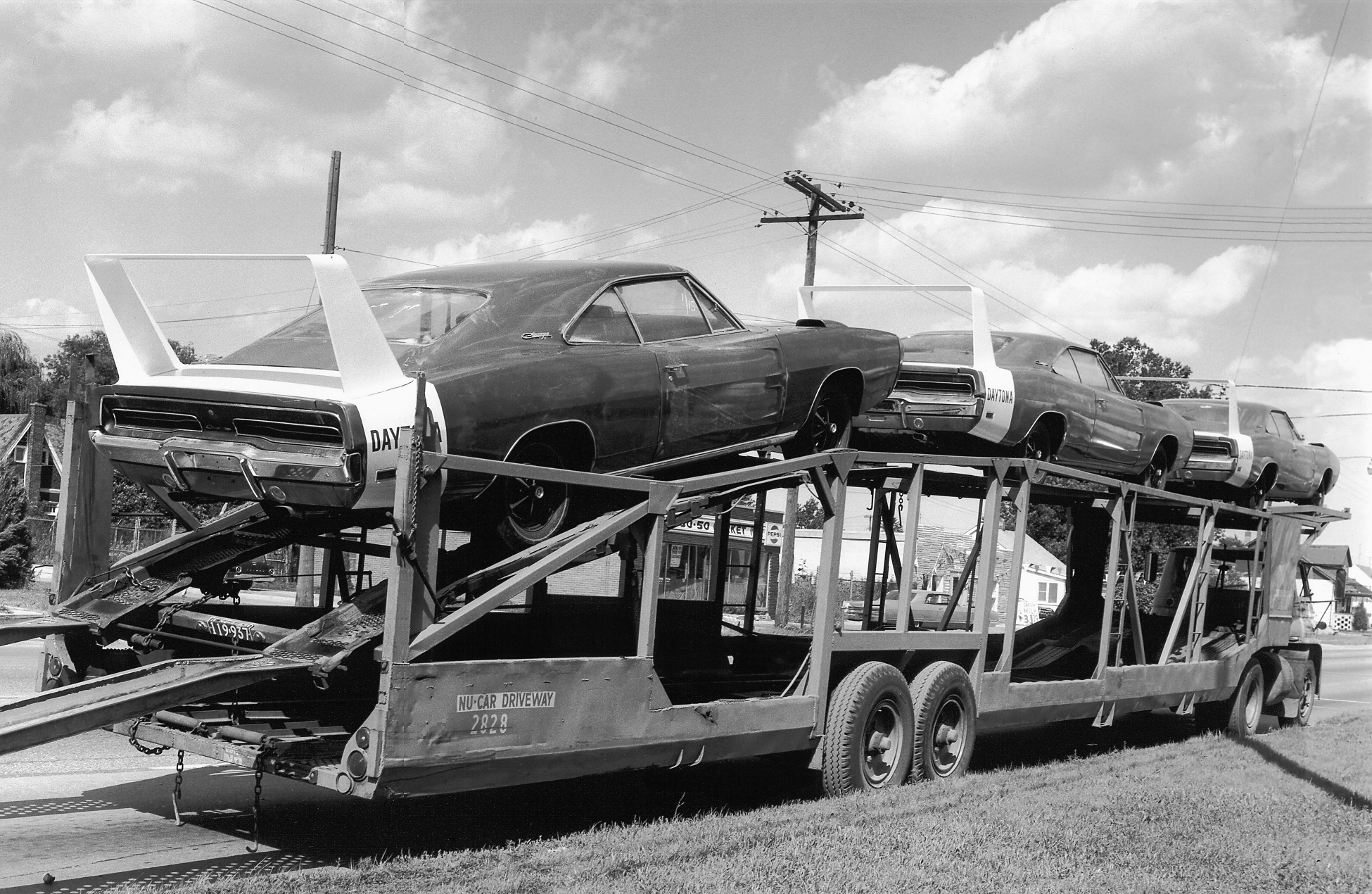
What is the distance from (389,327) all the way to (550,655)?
7.65 feet

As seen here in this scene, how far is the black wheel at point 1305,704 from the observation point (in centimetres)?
1354

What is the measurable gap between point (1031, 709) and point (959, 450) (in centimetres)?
198

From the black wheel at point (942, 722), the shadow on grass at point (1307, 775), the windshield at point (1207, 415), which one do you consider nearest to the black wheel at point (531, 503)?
the black wheel at point (942, 722)

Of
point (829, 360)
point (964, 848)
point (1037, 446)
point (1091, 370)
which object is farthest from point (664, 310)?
point (1091, 370)

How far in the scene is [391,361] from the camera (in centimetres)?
559

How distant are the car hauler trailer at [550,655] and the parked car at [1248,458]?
144cm

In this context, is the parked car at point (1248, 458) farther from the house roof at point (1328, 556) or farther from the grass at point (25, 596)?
the grass at point (25, 596)

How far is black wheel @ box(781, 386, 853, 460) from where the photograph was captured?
8.54m

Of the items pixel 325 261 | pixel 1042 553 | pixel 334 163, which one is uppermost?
pixel 334 163

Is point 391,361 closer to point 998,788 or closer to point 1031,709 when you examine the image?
point 998,788

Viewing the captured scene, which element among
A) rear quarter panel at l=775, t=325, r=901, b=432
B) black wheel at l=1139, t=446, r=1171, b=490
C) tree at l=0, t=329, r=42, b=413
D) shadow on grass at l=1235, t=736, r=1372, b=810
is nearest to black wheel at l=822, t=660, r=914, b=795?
rear quarter panel at l=775, t=325, r=901, b=432

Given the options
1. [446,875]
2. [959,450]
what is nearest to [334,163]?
[959,450]

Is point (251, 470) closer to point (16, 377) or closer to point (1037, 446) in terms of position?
point (1037, 446)

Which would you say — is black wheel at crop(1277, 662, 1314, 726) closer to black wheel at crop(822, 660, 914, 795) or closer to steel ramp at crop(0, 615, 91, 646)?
black wheel at crop(822, 660, 914, 795)
